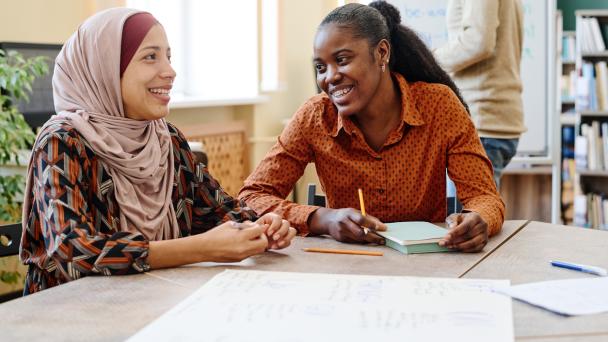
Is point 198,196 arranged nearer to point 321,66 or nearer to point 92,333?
point 321,66

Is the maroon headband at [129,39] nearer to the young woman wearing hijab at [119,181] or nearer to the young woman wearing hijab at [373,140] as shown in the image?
the young woman wearing hijab at [119,181]

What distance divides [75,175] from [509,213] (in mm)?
4564

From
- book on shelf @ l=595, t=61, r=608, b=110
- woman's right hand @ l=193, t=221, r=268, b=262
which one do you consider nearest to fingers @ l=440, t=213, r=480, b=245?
woman's right hand @ l=193, t=221, r=268, b=262

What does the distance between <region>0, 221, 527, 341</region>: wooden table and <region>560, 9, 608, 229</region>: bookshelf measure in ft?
12.9

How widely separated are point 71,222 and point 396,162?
0.87 meters

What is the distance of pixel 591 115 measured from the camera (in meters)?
5.38

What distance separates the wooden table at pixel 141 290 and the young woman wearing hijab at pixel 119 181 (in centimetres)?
4

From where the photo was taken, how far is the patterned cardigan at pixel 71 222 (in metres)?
1.31

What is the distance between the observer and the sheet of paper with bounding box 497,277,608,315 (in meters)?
1.10

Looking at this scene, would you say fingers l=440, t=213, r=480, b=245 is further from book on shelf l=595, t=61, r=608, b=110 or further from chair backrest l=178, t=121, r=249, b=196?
book on shelf l=595, t=61, r=608, b=110

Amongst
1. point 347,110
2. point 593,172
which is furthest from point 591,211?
point 347,110

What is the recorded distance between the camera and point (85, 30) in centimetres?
162

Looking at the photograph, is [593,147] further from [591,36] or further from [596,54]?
[591,36]

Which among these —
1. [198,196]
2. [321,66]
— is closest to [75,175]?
[198,196]
